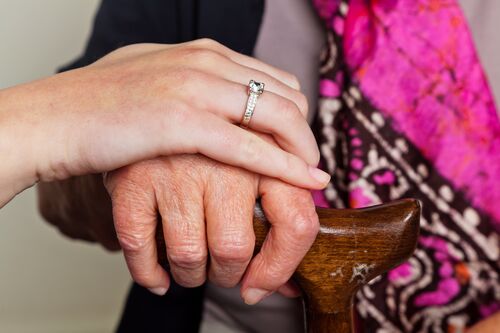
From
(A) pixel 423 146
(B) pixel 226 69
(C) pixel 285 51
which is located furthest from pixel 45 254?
(B) pixel 226 69

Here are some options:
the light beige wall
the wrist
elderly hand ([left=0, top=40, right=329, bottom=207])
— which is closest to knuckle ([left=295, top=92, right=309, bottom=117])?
elderly hand ([left=0, top=40, right=329, bottom=207])

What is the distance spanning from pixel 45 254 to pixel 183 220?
151 centimetres

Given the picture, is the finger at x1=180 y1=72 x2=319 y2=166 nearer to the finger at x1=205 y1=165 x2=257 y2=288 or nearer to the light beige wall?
the finger at x1=205 y1=165 x2=257 y2=288

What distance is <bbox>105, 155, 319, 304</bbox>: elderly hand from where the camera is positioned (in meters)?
0.60

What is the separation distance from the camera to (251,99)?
1.99ft

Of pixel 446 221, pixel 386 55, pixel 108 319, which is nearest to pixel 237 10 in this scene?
pixel 386 55

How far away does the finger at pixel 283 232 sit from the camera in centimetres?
60

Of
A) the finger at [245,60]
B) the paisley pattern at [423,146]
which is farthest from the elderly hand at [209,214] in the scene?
the paisley pattern at [423,146]

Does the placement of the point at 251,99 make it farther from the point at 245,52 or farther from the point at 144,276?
the point at 245,52

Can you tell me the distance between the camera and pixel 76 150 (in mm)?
620

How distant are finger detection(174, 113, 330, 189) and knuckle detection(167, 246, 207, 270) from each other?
8cm

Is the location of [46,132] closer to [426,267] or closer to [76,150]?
[76,150]

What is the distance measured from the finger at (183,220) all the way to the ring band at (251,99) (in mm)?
70

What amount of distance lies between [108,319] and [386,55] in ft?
4.96
